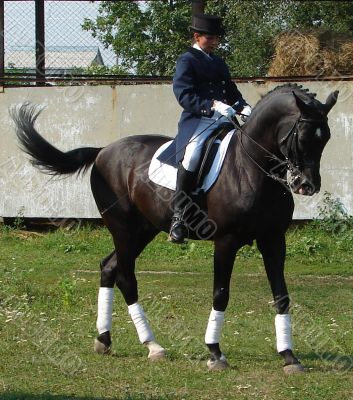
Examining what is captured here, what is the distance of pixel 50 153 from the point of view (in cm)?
930

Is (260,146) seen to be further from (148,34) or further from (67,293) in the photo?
(148,34)

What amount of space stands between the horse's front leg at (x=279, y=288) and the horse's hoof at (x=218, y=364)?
0.46 m

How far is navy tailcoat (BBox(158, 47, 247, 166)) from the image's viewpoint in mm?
8109

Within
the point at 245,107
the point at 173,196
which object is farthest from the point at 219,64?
the point at 173,196

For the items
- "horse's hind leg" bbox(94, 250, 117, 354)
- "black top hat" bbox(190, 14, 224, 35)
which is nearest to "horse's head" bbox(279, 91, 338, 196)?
"black top hat" bbox(190, 14, 224, 35)

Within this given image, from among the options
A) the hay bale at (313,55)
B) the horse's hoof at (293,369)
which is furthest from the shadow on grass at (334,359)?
the hay bale at (313,55)

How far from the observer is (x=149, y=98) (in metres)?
15.4

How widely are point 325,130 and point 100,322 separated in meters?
2.82

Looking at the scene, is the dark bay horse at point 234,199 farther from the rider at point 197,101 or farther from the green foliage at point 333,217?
the green foliage at point 333,217

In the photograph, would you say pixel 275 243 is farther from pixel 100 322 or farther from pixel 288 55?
pixel 288 55

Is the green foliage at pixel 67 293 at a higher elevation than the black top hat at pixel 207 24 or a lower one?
lower

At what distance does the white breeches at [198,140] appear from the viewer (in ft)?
26.3

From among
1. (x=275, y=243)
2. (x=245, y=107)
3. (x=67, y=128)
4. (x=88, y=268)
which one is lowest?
(x=88, y=268)

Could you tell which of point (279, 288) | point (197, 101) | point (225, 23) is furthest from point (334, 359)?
point (225, 23)
